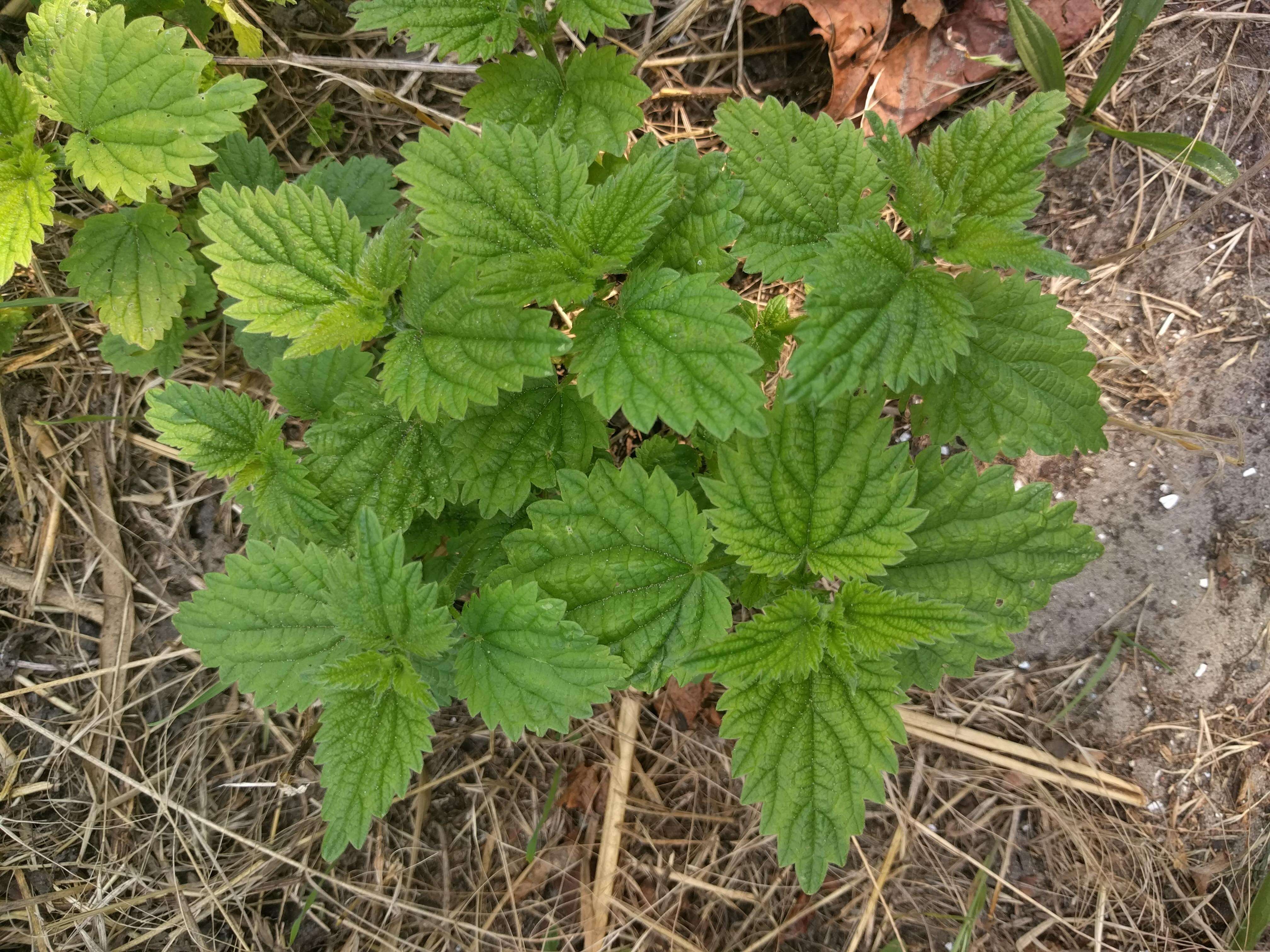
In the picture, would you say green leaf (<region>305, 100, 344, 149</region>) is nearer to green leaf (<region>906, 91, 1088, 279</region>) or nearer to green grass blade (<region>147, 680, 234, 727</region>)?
green grass blade (<region>147, 680, 234, 727</region>)

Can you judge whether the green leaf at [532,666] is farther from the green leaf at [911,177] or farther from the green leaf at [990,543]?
the green leaf at [911,177]

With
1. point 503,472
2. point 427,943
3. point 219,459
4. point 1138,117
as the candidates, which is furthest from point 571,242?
point 427,943

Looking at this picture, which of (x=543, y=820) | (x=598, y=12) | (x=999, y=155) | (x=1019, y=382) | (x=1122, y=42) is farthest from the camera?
(x=543, y=820)

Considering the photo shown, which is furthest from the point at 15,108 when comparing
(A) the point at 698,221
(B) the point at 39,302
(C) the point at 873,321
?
(C) the point at 873,321

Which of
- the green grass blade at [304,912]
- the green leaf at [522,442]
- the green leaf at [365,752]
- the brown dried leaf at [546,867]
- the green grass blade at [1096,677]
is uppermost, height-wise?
the green leaf at [522,442]

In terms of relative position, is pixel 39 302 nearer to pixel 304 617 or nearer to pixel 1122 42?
pixel 304 617

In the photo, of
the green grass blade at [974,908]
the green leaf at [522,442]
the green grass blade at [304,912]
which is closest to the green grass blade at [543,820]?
the green grass blade at [304,912]

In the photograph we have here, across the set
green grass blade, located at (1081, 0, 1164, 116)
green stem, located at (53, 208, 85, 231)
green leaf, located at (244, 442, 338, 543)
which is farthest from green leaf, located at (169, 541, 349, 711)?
green grass blade, located at (1081, 0, 1164, 116)
